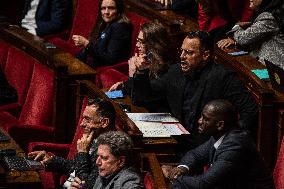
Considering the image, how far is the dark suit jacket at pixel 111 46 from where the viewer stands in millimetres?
3842

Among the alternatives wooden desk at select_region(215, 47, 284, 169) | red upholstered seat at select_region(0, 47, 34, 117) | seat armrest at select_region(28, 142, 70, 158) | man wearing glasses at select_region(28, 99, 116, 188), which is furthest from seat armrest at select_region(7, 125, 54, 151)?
wooden desk at select_region(215, 47, 284, 169)

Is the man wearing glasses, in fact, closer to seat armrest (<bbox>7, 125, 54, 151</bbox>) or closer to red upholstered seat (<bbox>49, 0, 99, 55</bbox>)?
seat armrest (<bbox>7, 125, 54, 151</bbox>)

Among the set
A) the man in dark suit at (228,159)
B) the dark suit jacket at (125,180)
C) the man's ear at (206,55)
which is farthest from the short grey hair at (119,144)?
the man's ear at (206,55)

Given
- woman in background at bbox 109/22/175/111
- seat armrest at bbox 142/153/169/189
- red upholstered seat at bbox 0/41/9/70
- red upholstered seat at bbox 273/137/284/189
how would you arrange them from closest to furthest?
seat armrest at bbox 142/153/169/189 < red upholstered seat at bbox 273/137/284/189 < woman in background at bbox 109/22/175/111 < red upholstered seat at bbox 0/41/9/70

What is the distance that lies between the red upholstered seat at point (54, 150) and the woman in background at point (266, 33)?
756 mm

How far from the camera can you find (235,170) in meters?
2.33

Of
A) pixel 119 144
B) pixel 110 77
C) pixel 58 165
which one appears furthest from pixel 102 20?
pixel 119 144

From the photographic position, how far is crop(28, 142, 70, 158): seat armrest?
9.91ft

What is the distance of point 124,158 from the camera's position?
2299 millimetres

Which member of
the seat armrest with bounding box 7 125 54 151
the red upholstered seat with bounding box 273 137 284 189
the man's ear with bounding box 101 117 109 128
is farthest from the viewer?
the seat armrest with bounding box 7 125 54 151

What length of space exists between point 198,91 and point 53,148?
1.92ft

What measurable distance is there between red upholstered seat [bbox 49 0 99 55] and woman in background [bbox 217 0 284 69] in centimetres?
114

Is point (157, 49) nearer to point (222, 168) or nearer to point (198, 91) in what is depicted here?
point (198, 91)

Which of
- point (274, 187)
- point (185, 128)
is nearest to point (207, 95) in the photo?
point (185, 128)
